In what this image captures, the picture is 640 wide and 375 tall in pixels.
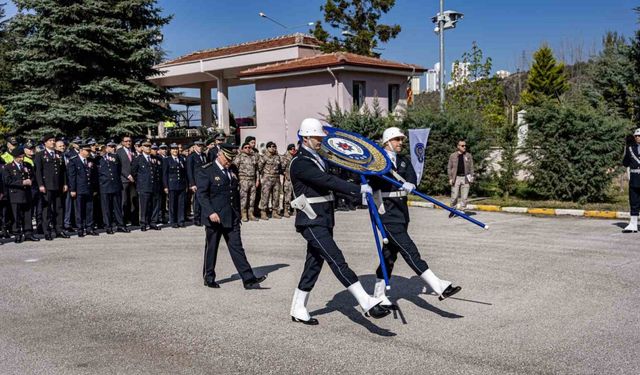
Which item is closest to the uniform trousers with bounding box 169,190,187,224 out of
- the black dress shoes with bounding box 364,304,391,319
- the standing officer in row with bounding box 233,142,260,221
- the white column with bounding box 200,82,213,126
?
the standing officer in row with bounding box 233,142,260,221

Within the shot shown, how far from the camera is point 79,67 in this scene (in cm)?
2395

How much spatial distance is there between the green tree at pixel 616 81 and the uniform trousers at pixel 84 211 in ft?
72.3

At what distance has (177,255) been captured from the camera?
1089 cm

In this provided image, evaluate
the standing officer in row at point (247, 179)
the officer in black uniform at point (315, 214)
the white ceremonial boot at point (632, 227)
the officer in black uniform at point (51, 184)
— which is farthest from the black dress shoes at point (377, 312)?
the standing officer in row at point (247, 179)

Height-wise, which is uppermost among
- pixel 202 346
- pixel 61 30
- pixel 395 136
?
pixel 61 30

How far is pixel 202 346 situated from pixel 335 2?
33951mm

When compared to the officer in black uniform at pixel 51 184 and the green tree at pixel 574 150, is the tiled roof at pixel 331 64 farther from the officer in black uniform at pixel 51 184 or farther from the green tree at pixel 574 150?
the officer in black uniform at pixel 51 184

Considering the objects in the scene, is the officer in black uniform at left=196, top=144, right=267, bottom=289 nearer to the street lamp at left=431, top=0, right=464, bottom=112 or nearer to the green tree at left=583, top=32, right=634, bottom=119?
the street lamp at left=431, top=0, right=464, bottom=112

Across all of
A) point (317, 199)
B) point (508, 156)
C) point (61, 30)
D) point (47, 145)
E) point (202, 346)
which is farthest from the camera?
point (61, 30)

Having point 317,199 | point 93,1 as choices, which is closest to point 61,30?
point 93,1

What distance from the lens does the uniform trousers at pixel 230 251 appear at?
827 centimetres

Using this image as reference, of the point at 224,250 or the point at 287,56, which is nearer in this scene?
the point at 224,250

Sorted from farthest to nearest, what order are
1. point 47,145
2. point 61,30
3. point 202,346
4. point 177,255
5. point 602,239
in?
1. point 61,30
2. point 47,145
3. point 602,239
4. point 177,255
5. point 202,346

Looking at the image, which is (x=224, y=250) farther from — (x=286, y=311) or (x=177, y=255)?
(x=286, y=311)
